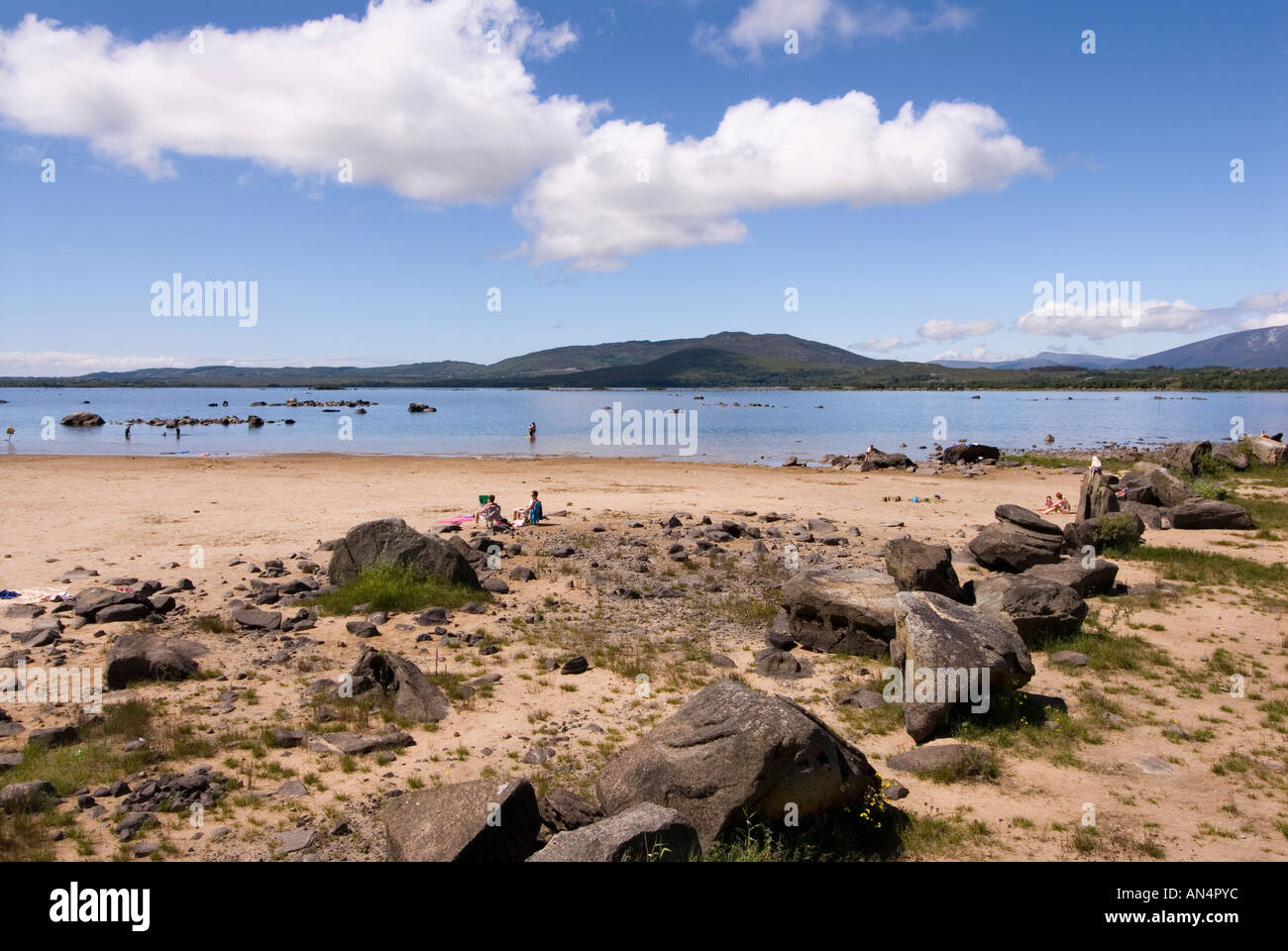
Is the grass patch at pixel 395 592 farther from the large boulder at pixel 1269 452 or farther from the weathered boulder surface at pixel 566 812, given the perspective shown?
the large boulder at pixel 1269 452

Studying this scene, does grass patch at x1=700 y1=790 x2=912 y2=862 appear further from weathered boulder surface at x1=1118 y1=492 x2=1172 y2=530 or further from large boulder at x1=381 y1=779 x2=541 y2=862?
weathered boulder surface at x1=1118 y1=492 x2=1172 y2=530

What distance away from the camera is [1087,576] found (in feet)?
60.0

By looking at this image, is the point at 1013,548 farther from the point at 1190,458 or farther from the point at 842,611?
the point at 1190,458

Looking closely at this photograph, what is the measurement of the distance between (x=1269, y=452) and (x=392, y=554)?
45.8m

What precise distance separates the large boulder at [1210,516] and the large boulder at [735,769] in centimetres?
2342

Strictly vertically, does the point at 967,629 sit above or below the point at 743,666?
above

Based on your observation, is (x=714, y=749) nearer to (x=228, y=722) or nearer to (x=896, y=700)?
(x=896, y=700)

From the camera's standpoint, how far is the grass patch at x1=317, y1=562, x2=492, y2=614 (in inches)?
678

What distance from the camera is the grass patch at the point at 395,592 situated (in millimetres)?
17219
